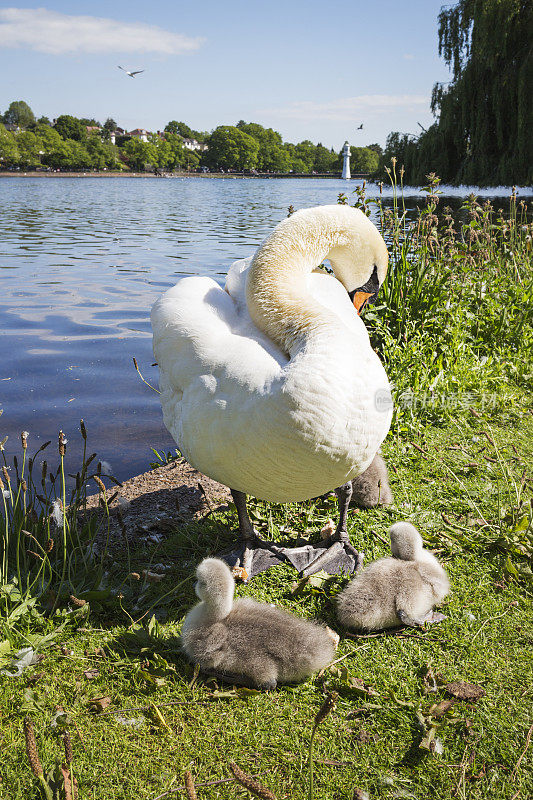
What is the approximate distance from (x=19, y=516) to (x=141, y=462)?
2522 mm

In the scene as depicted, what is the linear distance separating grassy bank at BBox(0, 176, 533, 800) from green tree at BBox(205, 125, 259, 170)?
157 m

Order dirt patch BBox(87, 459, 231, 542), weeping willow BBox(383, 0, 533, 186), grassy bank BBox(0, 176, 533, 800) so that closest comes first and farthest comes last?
grassy bank BBox(0, 176, 533, 800), dirt patch BBox(87, 459, 231, 542), weeping willow BBox(383, 0, 533, 186)

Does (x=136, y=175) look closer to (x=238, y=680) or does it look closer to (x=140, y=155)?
(x=140, y=155)

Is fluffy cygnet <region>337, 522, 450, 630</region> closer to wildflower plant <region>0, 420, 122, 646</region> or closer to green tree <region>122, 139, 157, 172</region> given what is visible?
wildflower plant <region>0, 420, 122, 646</region>

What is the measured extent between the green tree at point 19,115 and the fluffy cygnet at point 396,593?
18825 centimetres

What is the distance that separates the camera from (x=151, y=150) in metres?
129

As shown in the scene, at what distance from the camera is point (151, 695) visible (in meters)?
2.67

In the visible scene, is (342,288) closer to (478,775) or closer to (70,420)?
(478,775)

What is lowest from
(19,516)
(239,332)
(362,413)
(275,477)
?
(19,516)

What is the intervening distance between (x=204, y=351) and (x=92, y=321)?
812cm

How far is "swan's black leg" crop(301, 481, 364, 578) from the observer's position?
361 centimetres

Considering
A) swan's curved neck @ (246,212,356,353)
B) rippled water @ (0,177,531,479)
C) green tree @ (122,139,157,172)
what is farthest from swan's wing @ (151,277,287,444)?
green tree @ (122,139,157,172)

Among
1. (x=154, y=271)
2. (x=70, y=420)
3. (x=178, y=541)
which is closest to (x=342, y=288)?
(x=178, y=541)

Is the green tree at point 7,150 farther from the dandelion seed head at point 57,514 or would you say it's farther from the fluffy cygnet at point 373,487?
the fluffy cygnet at point 373,487
